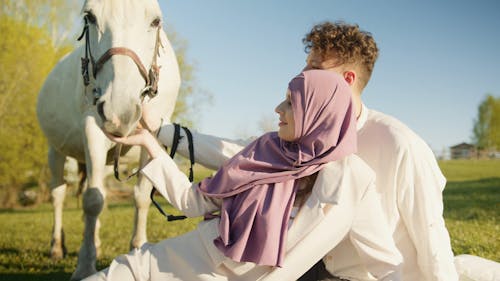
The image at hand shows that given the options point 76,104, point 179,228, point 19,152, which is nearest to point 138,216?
point 76,104

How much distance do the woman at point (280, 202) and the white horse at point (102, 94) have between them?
0.56m

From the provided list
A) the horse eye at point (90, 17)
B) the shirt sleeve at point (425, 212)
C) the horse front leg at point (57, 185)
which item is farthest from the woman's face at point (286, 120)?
the horse front leg at point (57, 185)

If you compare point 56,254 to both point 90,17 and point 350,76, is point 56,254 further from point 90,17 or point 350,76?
point 350,76

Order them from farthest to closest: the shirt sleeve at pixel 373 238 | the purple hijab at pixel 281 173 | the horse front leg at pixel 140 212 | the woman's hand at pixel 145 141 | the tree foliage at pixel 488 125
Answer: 1. the tree foliage at pixel 488 125
2. the horse front leg at pixel 140 212
3. the woman's hand at pixel 145 141
4. the shirt sleeve at pixel 373 238
5. the purple hijab at pixel 281 173

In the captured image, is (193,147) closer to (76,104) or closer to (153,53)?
(153,53)

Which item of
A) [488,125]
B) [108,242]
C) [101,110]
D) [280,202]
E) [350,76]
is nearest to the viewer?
[280,202]

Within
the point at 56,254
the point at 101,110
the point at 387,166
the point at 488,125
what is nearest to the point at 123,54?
the point at 101,110

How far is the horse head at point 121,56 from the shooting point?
237 centimetres

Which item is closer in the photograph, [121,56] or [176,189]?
[176,189]

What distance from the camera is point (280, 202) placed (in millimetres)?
1984

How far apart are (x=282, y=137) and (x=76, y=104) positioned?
2946 millimetres

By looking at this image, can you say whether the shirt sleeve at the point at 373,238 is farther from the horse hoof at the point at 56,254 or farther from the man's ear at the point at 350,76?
the horse hoof at the point at 56,254

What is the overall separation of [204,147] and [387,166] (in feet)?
3.36

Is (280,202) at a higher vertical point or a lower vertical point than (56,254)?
higher
